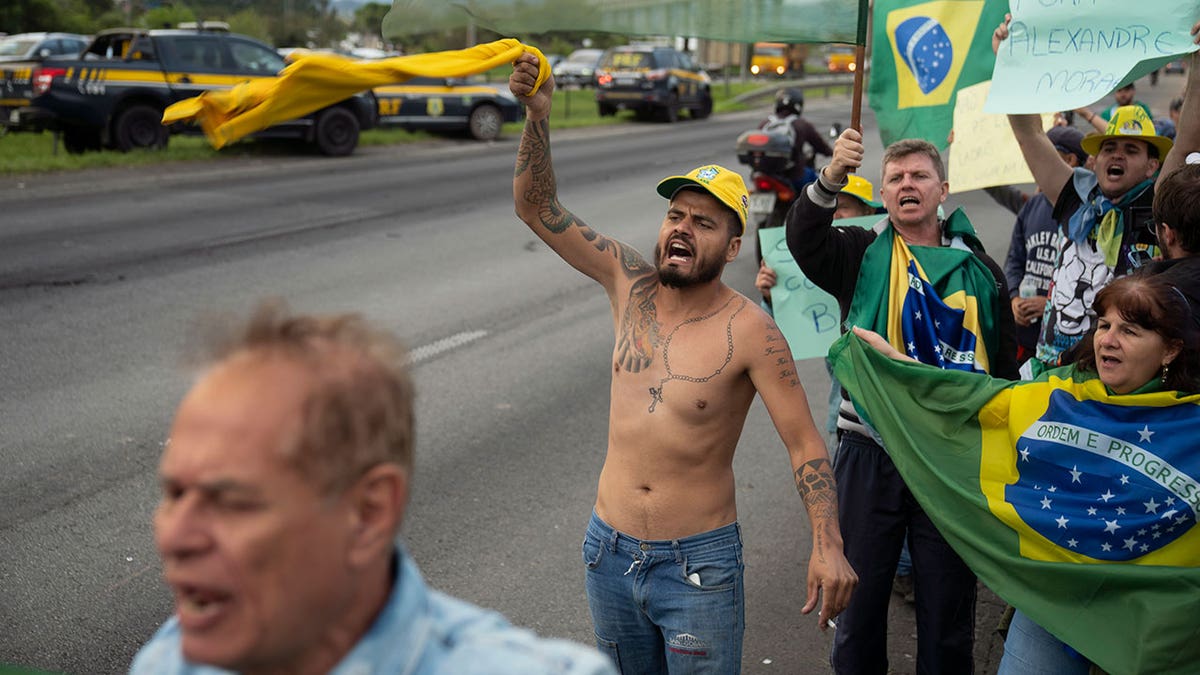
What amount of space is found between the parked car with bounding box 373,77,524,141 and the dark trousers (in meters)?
20.0

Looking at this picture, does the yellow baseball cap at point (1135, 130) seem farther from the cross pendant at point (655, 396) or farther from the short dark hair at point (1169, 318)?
the cross pendant at point (655, 396)

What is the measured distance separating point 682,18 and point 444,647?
10.9ft

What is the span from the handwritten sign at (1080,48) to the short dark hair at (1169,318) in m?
1.00

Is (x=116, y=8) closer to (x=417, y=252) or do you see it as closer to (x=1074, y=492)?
(x=417, y=252)

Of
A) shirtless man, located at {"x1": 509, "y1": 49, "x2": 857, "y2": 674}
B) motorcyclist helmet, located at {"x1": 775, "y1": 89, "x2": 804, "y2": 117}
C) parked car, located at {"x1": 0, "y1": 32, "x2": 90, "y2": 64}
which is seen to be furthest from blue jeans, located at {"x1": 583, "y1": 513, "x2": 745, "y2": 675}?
parked car, located at {"x1": 0, "y1": 32, "x2": 90, "y2": 64}

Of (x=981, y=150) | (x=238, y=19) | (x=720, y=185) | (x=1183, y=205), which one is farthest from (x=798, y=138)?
(x=238, y=19)

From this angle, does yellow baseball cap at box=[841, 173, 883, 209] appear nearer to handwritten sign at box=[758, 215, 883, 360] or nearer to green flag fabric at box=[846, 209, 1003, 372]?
handwritten sign at box=[758, 215, 883, 360]

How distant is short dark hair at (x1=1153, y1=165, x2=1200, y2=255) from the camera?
3779 mm

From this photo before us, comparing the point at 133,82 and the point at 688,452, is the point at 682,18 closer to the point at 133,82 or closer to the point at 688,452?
the point at 688,452

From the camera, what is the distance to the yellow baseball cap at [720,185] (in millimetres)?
3514

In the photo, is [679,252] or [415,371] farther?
[415,371]

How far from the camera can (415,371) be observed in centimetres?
830

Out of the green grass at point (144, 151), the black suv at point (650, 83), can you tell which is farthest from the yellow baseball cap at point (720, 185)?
the black suv at point (650, 83)

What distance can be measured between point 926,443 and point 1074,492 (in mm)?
503
